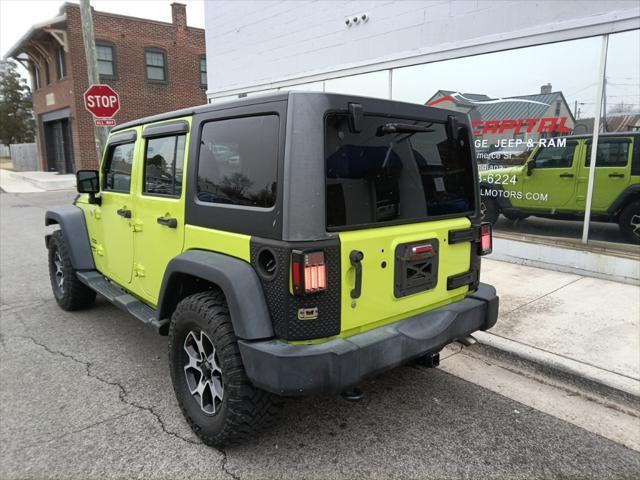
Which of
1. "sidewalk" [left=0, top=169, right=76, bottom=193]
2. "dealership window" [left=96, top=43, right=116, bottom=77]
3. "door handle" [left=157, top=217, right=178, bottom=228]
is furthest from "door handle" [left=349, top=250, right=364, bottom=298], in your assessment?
"dealership window" [left=96, top=43, right=116, bottom=77]

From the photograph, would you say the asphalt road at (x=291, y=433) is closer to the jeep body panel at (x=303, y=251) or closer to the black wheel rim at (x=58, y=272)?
the jeep body panel at (x=303, y=251)

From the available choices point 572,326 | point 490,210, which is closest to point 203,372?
point 572,326

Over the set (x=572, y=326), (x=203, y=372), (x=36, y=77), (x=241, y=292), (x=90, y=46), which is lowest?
(x=572, y=326)

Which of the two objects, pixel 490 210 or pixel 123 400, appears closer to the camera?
pixel 123 400

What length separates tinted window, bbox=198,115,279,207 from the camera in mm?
2473

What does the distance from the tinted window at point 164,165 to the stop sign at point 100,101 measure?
6689 mm

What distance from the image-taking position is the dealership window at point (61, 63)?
2284 centimetres

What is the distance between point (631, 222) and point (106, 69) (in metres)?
23.4

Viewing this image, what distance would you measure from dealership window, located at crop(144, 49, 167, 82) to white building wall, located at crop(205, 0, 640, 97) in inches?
551

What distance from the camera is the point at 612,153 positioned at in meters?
5.86

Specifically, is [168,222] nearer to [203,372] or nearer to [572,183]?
[203,372]

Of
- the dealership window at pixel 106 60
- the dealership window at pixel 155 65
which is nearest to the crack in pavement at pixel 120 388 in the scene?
the dealership window at pixel 106 60

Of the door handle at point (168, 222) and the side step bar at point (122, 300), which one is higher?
the door handle at point (168, 222)

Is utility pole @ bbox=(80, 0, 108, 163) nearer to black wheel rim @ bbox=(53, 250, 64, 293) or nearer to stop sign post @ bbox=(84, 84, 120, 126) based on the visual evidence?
stop sign post @ bbox=(84, 84, 120, 126)
